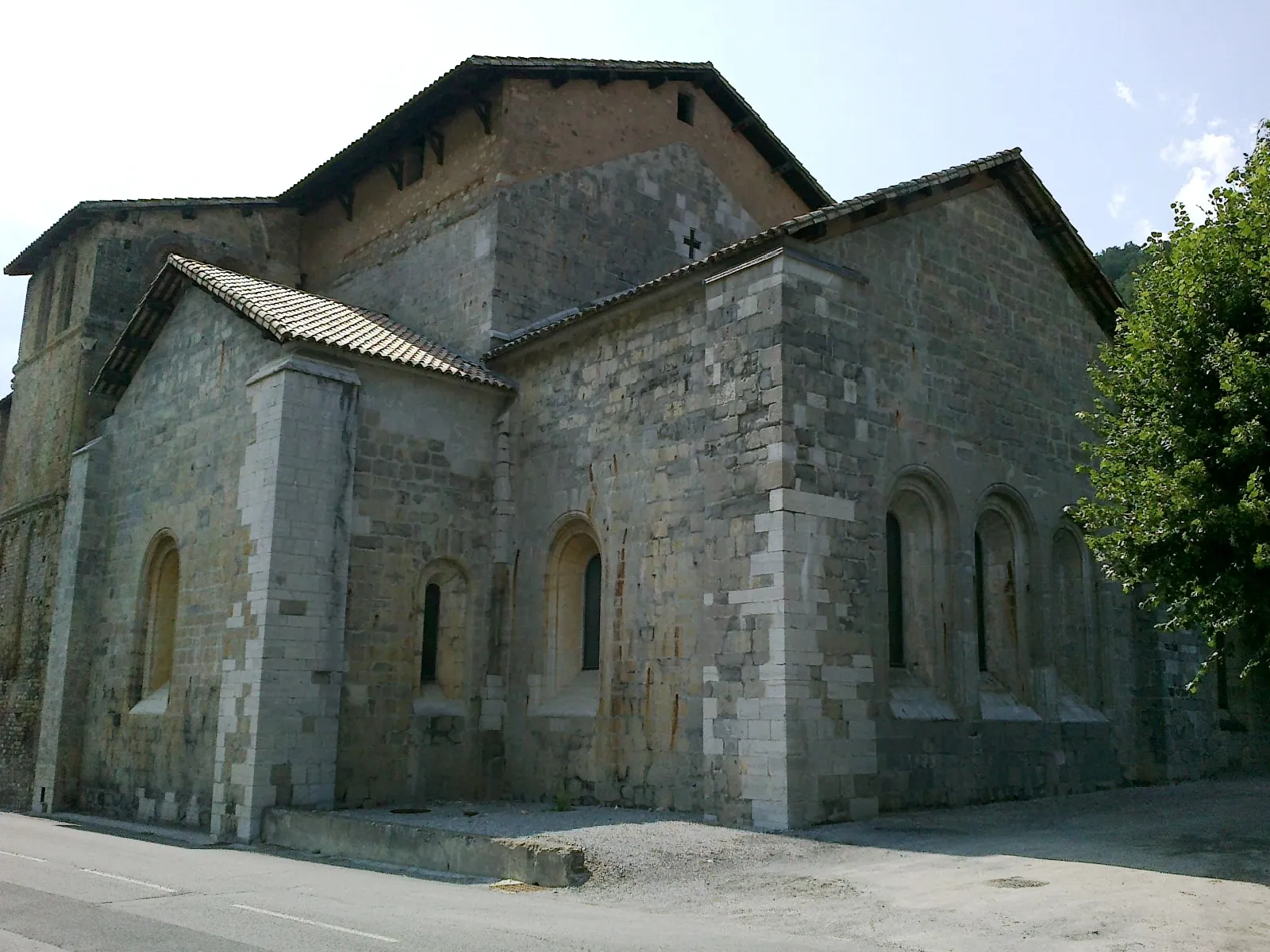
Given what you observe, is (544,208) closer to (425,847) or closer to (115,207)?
(115,207)

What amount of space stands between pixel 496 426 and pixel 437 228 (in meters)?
4.71

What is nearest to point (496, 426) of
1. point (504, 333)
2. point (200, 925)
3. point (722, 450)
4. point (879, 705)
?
point (504, 333)

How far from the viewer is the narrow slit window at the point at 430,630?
15.3m

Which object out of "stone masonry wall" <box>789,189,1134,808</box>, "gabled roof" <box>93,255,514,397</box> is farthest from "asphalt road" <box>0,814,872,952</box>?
"gabled roof" <box>93,255,514,397</box>

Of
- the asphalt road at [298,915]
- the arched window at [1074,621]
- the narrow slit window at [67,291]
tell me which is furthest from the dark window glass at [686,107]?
the asphalt road at [298,915]

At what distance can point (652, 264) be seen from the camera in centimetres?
1955

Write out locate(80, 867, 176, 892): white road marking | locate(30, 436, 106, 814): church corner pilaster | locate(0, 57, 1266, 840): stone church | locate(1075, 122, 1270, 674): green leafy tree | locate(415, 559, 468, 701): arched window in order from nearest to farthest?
1. locate(80, 867, 176, 892): white road marking
2. locate(1075, 122, 1270, 674): green leafy tree
3. locate(0, 57, 1266, 840): stone church
4. locate(415, 559, 468, 701): arched window
5. locate(30, 436, 106, 814): church corner pilaster

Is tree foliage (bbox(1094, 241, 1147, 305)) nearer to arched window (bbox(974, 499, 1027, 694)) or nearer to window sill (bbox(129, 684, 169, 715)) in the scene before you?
arched window (bbox(974, 499, 1027, 694))

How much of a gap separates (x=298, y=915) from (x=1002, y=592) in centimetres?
1042

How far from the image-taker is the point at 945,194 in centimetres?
1503

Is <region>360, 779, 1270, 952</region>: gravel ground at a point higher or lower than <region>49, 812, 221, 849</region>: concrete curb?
higher

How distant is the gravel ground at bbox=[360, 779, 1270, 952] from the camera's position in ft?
24.4

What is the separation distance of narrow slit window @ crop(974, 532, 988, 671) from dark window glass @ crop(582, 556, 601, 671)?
5.13 meters

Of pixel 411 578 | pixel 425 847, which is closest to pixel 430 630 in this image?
pixel 411 578
